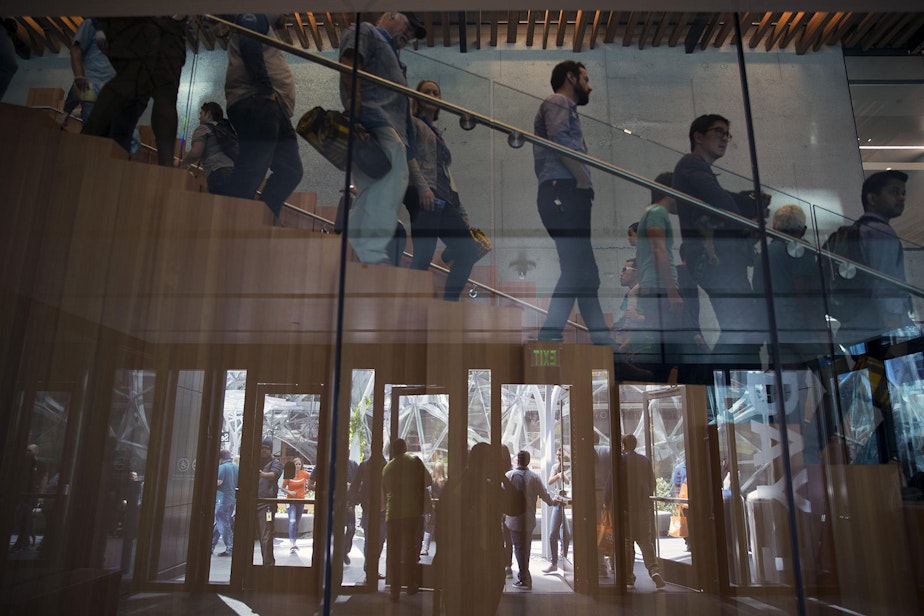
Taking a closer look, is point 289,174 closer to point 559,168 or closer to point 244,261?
point 244,261

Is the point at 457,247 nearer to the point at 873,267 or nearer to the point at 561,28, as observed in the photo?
the point at 561,28

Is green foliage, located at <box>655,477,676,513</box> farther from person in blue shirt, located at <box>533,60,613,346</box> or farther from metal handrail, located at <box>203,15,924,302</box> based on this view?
metal handrail, located at <box>203,15,924,302</box>

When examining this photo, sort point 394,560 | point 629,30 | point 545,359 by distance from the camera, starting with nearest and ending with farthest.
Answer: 1. point 394,560
2. point 545,359
3. point 629,30

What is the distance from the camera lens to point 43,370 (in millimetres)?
2398

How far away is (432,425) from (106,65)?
2089mm

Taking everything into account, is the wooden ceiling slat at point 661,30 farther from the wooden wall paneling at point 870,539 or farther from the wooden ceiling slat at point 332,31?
the wooden wall paneling at point 870,539

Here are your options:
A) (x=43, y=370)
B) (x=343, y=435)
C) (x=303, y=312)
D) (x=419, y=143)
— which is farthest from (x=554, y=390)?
(x=43, y=370)

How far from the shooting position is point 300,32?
2.62 metres

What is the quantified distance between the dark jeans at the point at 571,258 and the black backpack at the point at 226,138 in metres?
1.27

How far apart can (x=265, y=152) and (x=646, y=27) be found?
1637mm

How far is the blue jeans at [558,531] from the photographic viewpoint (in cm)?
219

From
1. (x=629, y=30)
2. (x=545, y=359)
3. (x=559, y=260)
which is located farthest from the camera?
(x=629, y=30)

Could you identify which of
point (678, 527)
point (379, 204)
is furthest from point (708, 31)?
point (678, 527)

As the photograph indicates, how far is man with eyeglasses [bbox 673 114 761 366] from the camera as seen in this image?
2422 mm
